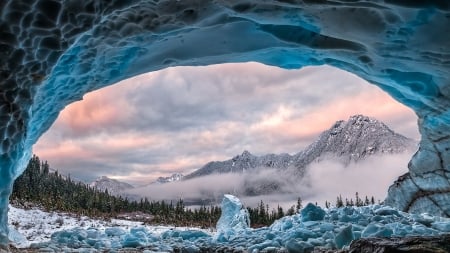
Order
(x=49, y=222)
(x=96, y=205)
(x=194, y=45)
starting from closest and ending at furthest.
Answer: (x=194, y=45), (x=49, y=222), (x=96, y=205)

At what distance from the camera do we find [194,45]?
27.6ft

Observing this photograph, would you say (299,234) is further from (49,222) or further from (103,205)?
(103,205)

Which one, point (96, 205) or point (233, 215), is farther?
point (96, 205)

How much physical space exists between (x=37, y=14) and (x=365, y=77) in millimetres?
6943

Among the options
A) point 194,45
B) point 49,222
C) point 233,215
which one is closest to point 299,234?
point 194,45

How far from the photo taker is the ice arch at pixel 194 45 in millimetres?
5902

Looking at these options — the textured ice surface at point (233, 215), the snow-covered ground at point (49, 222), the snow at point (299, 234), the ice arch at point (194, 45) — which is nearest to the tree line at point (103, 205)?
the snow-covered ground at point (49, 222)

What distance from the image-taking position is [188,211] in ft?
183

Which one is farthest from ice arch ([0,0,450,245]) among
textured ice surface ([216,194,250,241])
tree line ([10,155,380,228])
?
tree line ([10,155,380,228])

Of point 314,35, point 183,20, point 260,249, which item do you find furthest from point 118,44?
point 260,249

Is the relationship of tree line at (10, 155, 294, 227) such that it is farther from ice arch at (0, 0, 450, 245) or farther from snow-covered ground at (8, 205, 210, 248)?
ice arch at (0, 0, 450, 245)

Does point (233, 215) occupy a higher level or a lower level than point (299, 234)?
higher

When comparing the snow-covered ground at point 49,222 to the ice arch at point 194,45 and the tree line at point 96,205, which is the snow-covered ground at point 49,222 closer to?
the tree line at point 96,205

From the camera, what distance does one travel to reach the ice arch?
5.90 metres
